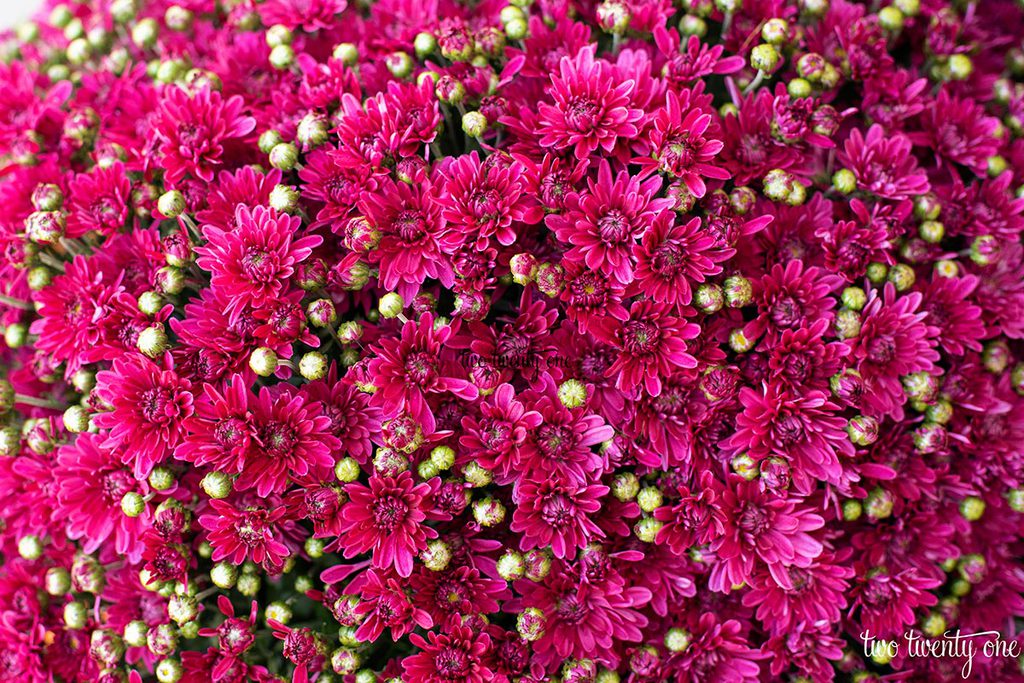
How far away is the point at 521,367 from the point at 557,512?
0.81 ft

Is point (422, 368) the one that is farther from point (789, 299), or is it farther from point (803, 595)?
point (803, 595)

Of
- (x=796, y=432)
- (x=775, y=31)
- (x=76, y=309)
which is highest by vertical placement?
(x=775, y=31)

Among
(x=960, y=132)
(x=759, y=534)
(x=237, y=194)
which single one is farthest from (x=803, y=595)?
(x=237, y=194)

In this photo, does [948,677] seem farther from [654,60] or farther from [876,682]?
[654,60]

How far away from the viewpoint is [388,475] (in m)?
1.32

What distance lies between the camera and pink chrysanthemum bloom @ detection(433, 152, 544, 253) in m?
1.33

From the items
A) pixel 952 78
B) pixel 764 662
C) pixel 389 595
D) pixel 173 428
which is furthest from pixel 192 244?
pixel 952 78

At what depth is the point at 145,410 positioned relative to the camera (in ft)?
4.44

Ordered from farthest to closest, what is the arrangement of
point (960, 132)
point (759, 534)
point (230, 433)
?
1. point (960, 132)
2. point (759, 534)
3. point (230, 433)

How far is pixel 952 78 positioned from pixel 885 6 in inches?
8.6

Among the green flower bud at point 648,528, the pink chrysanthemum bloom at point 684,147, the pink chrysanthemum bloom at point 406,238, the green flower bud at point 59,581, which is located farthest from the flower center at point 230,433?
the pink chrysanthemum bloom at point 684,147

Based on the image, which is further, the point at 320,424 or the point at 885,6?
the point at 885,6

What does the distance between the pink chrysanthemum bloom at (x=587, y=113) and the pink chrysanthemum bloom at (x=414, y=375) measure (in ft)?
1.26

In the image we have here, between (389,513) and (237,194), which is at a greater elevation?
(237,194)
